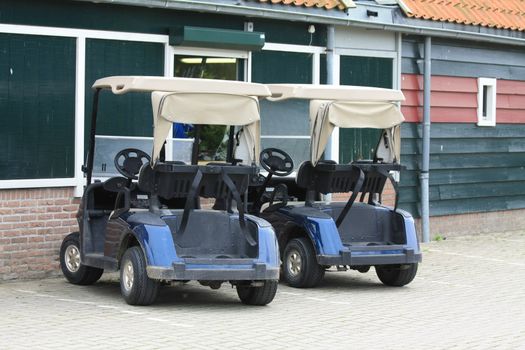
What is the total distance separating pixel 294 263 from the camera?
42.9ft

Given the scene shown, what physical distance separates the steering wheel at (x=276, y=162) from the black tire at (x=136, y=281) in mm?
2394

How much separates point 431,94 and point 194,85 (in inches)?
299

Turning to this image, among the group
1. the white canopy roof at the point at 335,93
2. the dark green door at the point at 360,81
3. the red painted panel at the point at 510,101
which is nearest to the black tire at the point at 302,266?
the white canopy roof at the point at 335,93

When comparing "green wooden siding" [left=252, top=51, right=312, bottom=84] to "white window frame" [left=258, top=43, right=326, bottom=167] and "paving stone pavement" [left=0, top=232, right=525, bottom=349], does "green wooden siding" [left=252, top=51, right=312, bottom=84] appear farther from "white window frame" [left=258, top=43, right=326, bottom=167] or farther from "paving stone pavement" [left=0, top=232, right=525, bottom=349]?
"paving stone pavement" [left=0, top=232, right=525, bottom=349]

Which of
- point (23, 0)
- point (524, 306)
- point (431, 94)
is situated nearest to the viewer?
point (524, 306)

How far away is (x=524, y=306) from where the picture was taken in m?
12.1

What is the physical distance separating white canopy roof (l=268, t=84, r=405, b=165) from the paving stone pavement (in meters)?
1.62

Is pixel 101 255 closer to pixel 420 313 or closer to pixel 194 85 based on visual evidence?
pixel 194 85

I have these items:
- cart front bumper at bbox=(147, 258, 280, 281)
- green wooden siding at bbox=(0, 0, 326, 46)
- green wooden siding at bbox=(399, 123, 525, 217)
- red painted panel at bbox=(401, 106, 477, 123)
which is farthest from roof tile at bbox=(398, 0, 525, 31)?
cart front bumper at bbox=(147, 258, 280, 281)

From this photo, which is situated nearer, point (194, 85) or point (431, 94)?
point (194, 85)

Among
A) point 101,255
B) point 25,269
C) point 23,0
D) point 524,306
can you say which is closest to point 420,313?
point 524,306

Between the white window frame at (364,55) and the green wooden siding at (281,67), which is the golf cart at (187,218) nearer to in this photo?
the green wooden siding at (281,67)

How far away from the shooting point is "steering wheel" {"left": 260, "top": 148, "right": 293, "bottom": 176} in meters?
13.4

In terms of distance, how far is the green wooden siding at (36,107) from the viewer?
12898mm
